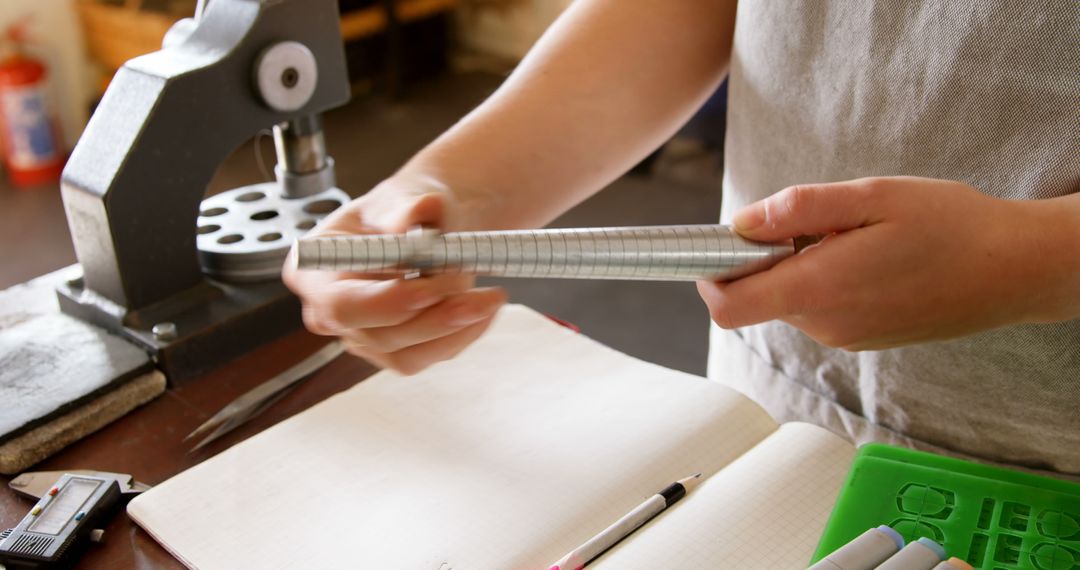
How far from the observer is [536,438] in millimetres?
705

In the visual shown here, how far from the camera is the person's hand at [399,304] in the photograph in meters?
0.57

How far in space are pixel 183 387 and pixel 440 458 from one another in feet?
0.79

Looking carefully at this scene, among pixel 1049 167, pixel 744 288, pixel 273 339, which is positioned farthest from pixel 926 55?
pixel 273 339

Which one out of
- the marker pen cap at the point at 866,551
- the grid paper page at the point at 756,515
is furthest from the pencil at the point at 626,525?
the marker pen cap at the point at 866,551

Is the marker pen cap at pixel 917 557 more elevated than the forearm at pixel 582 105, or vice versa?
the forearm at pixel 582 105

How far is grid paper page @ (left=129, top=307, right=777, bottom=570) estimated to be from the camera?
612 millimetres

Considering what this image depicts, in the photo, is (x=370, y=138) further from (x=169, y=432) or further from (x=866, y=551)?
(x=866, y=551)

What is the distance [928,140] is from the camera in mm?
666

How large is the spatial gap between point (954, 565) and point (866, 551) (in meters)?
0.05

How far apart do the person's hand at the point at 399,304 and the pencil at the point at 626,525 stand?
5.8 inches

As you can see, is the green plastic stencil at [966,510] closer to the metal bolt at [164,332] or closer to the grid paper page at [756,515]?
the grid paper page at [756,515]

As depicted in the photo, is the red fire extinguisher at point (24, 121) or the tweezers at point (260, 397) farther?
the red fire extinguisher at point (24, 121)

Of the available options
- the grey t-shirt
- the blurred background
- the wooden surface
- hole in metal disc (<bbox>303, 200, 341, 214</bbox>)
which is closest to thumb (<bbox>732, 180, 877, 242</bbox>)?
the grey t-shirt

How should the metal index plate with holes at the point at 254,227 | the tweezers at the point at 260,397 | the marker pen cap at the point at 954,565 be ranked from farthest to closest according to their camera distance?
1. the metal index plate with holes at the point at 254,227
2. the tweezers at the point at 260,397
3. the marker pen cap at the point at 954,565
